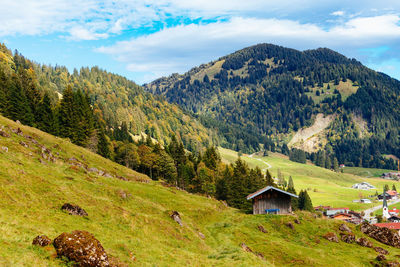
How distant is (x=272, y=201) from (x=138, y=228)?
40258mm

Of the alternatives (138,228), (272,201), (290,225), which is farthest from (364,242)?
(138,228)

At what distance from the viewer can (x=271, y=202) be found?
65375 mm

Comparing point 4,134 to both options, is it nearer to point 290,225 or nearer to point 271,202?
point 290,225

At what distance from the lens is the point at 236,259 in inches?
1251

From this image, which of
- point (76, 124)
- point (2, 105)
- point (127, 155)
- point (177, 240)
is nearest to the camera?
point (177, 240)

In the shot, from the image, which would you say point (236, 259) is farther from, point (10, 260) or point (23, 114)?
point (23, 114)

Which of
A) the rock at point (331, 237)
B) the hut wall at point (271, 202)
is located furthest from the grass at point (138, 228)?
the hut wall at point (271, 202)

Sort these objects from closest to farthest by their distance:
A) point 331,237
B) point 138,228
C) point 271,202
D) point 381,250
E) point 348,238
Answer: point 138,228
point 381,250
point 331,237
point 348,238
point 271,202

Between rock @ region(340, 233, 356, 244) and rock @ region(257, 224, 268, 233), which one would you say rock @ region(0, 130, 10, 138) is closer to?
rock @ region(257, 224, 268, 233)

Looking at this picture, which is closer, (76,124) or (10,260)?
(10,260)

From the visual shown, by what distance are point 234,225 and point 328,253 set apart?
602 inches

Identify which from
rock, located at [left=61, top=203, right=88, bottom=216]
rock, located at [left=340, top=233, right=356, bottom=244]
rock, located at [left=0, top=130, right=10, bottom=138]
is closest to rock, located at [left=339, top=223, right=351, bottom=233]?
rock, located at [left=340, top=233, right=356, bottom=244]

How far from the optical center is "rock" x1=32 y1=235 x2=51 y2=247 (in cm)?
2000

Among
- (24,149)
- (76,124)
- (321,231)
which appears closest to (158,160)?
(76,124)
